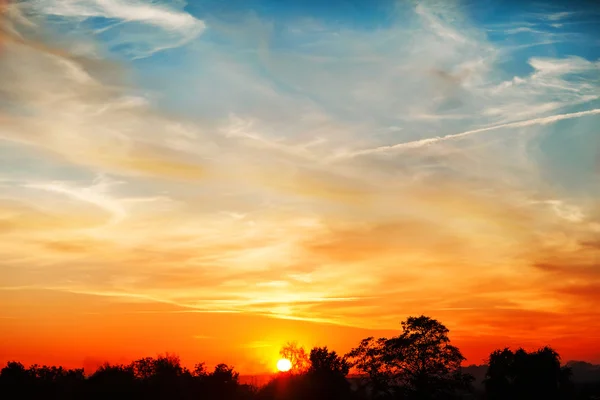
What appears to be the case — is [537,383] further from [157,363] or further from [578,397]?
[157,363]

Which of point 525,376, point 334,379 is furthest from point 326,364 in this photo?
point 525,376

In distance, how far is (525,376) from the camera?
464 ft

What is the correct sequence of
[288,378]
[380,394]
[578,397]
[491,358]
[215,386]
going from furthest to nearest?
1. [578,397]
2. [491,358]
3. [288,378]
4. [215,386]
5. [380,394]

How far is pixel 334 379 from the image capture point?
132875 millimetres

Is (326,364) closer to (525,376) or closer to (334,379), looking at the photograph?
(334,379)

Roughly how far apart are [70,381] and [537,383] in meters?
95.1

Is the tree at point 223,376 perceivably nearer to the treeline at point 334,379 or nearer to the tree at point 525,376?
the treeline at point 334,379

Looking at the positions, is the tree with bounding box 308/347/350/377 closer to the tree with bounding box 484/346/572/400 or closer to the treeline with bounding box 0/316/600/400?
the treeline with bounding box 0/316/600/400

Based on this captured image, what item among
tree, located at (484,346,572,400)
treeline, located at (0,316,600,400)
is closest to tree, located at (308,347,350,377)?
treeline, located at (0,316,600,400)

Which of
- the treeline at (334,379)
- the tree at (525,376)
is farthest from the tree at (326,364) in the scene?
the tree at (525,376)

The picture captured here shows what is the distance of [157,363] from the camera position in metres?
132

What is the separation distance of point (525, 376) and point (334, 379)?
42.6 metres

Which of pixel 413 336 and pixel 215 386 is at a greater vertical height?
pixel 413 336

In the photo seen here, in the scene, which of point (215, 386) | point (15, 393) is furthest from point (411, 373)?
point (15, 393)
